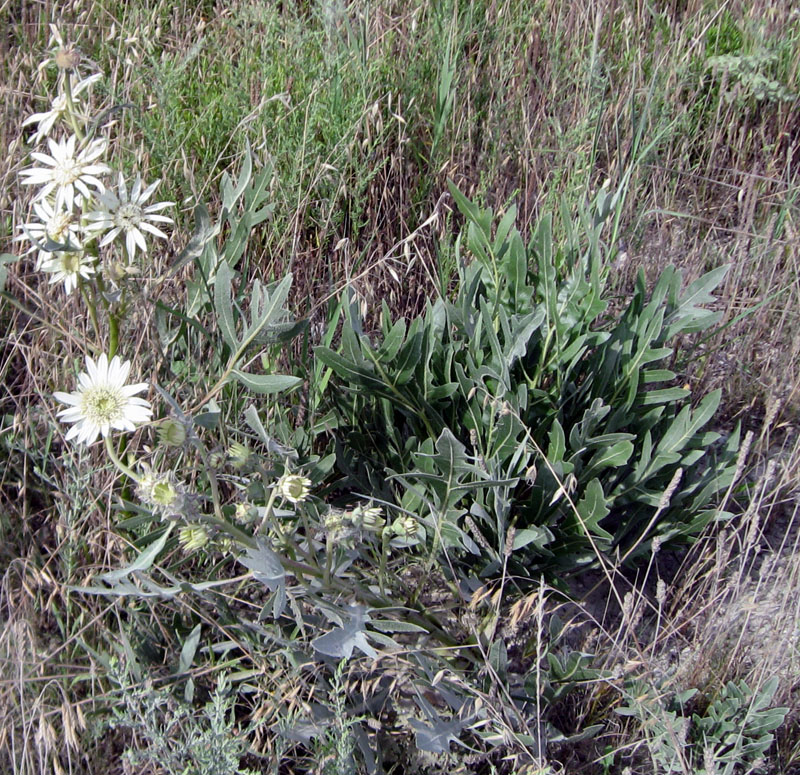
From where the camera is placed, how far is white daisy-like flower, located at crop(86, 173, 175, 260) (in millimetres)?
1519

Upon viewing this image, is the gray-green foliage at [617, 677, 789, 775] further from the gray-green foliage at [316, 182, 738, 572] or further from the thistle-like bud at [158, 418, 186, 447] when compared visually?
the thistle-like bud at [158, 418, 186, 447]

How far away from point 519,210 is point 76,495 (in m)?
1.64

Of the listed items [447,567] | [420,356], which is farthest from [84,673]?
[420,356]

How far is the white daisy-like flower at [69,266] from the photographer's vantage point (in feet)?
4.99

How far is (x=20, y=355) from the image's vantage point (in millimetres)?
2121

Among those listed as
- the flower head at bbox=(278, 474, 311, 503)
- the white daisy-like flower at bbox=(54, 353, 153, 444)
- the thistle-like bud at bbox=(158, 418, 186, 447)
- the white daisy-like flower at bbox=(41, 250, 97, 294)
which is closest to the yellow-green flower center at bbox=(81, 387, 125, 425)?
the white daisy-like flower at bbox=(54, 353, 153, 444)

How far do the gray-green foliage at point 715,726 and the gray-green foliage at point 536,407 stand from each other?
0.35m

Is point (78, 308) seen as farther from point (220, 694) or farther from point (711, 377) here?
point (711, 377)

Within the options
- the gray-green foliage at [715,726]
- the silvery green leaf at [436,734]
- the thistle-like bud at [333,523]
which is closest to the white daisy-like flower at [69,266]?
the thistle-like bud at [333,523]

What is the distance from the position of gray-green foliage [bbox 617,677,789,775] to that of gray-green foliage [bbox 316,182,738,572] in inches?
13.7

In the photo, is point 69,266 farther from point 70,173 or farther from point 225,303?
point 225,303

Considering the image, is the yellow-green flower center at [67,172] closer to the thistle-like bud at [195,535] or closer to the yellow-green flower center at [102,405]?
the yellow-green flower center at [102,405]

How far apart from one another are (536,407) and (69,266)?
110 cm

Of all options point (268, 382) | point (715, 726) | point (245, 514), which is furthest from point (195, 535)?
point (715, 726)
